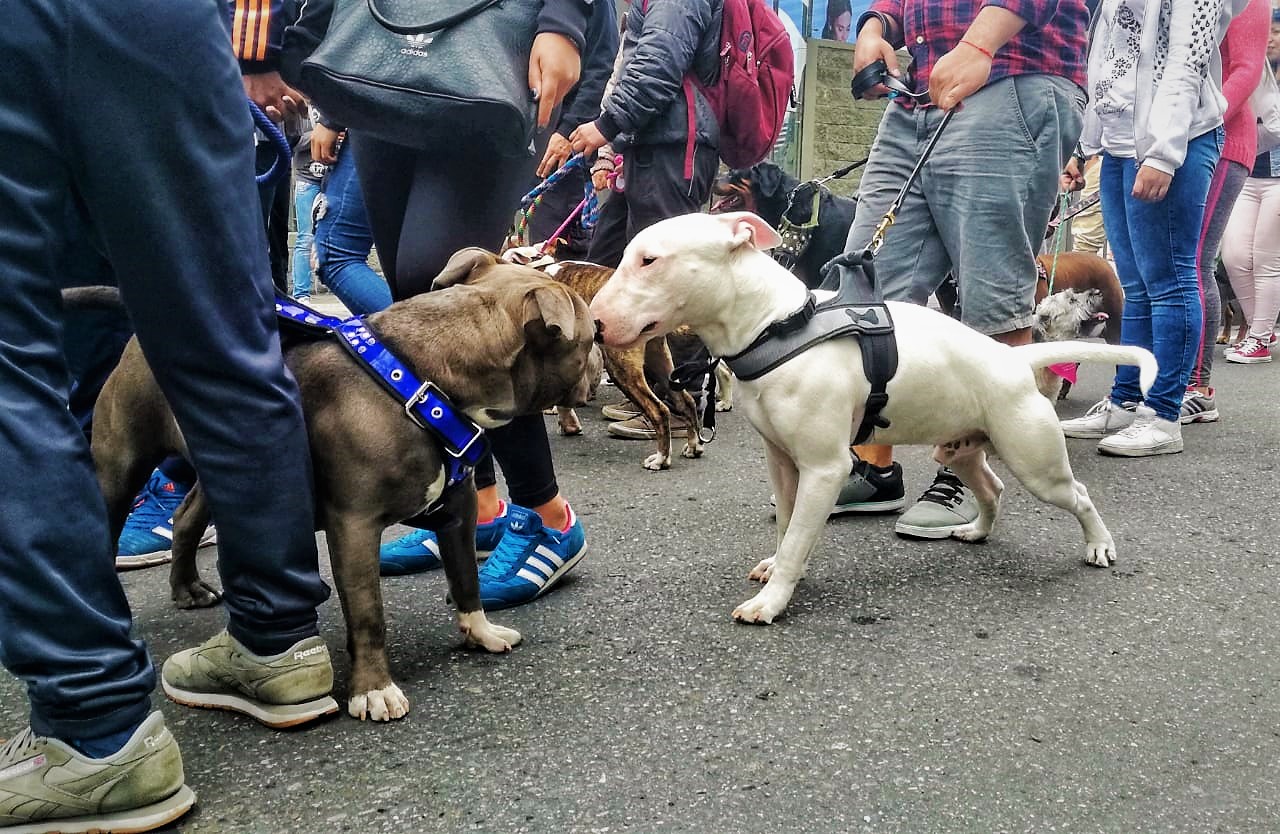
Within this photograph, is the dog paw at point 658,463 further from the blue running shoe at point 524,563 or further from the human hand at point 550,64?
the human hand at point 550,64

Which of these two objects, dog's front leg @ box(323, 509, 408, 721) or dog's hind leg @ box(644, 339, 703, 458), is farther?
dog's hind leg @ box(644, 339, 703, 458)

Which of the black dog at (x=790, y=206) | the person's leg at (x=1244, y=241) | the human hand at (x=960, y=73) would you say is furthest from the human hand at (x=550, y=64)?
the person's leg at (x=1244, y=241)

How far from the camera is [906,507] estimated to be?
369 centimetres

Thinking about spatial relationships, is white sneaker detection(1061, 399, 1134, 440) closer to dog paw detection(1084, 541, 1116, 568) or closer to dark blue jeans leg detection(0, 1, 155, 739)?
dog paw detection(1084, 541, 1116, 568)

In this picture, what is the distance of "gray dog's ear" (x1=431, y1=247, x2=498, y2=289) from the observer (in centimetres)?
221

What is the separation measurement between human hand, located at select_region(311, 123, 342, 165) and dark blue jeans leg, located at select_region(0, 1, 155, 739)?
7.61 ft

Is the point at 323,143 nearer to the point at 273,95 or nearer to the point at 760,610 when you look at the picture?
the point at 273,95

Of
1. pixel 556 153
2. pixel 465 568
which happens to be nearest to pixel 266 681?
pixel 465 568

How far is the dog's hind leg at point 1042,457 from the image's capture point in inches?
107

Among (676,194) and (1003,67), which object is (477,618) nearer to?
(1003,67)

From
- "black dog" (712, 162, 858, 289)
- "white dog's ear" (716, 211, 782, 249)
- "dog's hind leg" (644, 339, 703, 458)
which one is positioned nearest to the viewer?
"white dog's ear" (716, 211, 782, 249)

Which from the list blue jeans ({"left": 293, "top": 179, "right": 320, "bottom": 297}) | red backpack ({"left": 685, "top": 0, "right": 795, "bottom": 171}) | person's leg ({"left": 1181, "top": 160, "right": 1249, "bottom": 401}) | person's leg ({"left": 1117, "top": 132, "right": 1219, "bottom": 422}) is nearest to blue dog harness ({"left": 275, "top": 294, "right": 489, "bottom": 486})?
red backpack ({"left": 685, "top": 0, "right": 795, "bottom": 171})

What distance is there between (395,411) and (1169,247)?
12.9 feet

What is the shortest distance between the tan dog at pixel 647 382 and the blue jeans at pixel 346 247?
771 millimetres
